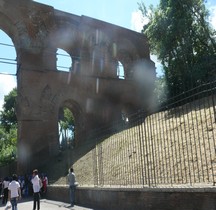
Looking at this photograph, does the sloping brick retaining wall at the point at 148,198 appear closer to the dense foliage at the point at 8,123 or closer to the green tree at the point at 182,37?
the green tree at the point at 182,37

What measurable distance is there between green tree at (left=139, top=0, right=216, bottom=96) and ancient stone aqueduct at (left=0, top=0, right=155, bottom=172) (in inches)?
232

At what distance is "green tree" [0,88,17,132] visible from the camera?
45.5 m

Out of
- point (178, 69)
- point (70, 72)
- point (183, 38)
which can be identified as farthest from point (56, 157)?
point (183, 38)

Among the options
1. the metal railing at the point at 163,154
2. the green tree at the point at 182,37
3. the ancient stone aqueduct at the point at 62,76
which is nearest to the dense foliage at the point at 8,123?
the ancient stone aqueduct at the point at 62,76

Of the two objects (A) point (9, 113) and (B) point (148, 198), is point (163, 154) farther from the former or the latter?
(A) point (9, 113)

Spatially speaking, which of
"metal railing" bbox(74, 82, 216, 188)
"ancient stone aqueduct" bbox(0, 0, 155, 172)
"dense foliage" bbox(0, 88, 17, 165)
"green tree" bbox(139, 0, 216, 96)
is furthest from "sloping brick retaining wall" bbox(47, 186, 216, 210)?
"dense foliage" bbox(0, 88, 17, 165)

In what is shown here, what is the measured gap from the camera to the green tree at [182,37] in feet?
73.9

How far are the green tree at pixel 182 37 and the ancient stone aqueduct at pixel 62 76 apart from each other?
5.90 meters

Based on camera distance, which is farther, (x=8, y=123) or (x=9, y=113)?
(x=8, y=123)

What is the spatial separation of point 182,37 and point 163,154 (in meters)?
14.5

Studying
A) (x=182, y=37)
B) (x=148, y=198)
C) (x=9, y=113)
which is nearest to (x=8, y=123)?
(x=9, y=113)

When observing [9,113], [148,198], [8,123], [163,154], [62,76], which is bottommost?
[148,198]

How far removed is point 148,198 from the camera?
8.02 m

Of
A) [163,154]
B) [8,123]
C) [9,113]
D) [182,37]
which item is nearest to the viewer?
[163,154]
